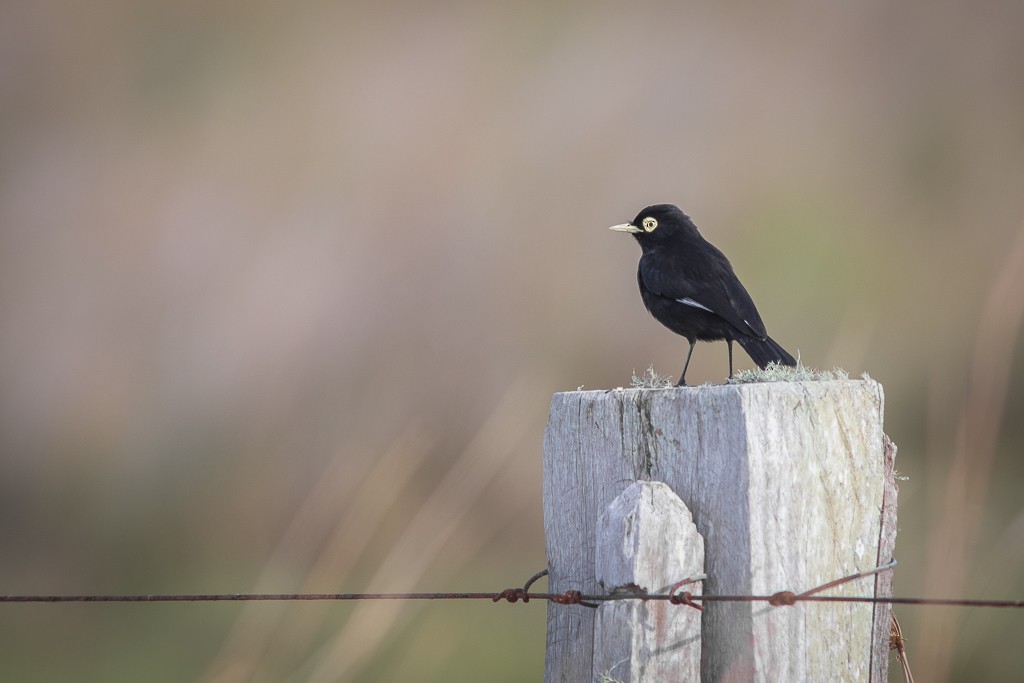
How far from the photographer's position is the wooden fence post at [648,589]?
2219 millimetres

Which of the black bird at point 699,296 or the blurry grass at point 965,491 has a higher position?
the black bird at point 699,296

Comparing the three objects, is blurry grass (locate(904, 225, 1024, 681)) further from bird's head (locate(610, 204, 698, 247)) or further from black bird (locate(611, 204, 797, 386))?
bird's head (locate(610, 204, 698, 247))

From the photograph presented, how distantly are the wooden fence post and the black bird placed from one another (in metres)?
1.98

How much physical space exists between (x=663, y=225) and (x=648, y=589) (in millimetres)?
3103

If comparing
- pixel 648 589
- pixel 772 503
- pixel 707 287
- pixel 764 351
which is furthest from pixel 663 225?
pixel 648 589

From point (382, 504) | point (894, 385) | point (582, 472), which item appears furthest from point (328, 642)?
point (894, 385)

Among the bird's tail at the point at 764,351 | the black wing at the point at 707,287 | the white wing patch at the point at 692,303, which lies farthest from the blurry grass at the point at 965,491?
the white wing patch at the point at 692,303

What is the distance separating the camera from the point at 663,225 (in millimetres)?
5113

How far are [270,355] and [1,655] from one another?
3.65m

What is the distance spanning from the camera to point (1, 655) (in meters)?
9.01

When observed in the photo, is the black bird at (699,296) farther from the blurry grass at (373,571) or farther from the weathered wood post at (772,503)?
the weathered wood post at (772,503)

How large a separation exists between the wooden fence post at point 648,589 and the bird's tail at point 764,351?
1997mm

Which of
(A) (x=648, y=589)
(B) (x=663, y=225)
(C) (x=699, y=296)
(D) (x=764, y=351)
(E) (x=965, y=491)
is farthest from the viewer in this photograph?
(B) (x=663, y=225)

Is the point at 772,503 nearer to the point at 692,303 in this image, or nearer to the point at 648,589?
the point at 648,589
